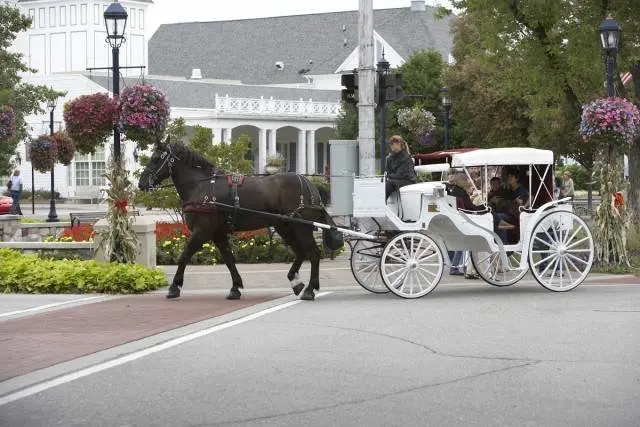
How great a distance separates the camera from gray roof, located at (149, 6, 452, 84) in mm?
97438

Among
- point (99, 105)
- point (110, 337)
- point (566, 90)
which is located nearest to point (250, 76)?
point (566, 90)

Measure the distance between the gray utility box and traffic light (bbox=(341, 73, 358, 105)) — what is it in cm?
131

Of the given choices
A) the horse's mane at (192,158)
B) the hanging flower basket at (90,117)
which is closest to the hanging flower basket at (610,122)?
the horse's mane at (192,158)

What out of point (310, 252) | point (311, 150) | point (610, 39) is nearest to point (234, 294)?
point (310, 252)

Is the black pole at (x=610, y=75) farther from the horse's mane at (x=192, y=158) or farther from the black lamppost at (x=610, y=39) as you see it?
the horse's mane at (x=192, y=158)

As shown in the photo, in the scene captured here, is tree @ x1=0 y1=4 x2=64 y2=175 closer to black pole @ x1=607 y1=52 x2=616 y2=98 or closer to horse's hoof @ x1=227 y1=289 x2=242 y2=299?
black pole @ x1=607 y1=52 x2=616 y2=98

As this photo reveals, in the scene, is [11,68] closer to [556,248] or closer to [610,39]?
[610,39]

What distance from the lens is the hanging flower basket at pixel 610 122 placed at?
20.8 m

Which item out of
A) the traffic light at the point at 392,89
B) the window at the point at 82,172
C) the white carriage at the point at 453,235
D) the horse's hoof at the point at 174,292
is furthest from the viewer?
the window at the point at 82,172

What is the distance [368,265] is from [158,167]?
306 centimetres

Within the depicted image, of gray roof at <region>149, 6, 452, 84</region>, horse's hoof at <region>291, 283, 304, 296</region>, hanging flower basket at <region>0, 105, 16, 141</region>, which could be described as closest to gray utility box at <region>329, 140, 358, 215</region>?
horse's hoof at <region>291, 283, 304, 296</region>

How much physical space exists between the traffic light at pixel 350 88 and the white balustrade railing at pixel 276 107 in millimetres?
54460

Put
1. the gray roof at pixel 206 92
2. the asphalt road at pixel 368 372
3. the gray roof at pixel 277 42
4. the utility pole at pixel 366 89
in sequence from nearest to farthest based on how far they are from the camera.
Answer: the asphalt road at pixel 368 372 → the utility pole at pixel 366 89 → the gray roof at pixel 206 92 → the gray roof at pixel 277 42

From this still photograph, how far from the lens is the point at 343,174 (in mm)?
18359
